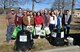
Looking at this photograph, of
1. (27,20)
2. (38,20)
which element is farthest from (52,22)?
(27,20)

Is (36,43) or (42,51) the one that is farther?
(36,43)

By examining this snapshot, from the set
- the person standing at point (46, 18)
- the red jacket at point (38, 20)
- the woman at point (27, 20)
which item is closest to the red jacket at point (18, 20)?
the woman at point (27, 20)

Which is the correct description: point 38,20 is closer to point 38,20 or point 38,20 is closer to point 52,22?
point 38,20

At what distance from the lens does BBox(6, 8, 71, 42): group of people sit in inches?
602

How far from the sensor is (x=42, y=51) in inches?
570

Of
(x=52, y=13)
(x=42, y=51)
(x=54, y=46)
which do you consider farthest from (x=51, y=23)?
(x=42, y=51)

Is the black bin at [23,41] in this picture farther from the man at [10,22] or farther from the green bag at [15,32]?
the green bag at [15,32]

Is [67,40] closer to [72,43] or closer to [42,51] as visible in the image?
[72,43]

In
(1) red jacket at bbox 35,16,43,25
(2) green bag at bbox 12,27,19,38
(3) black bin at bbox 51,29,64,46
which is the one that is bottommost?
(3) black bin at bbox 51,29,64,46

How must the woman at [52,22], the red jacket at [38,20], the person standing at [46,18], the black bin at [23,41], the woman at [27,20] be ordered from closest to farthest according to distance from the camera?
1. the black bin at [23,41]
2. the woman at [27,20]
3. the red jacket at [38,20]
4. the person standing at [46,18]
5. the woman at [52,22]

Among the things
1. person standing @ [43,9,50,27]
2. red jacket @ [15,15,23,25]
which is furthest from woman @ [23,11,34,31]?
person standing @ [43,9,50,27]

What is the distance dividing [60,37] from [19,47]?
9.25 ft

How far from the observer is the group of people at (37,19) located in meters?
15.3

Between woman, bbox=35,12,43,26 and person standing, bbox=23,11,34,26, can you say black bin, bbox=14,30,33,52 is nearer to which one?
person standing, bbox=23,11,34,26
